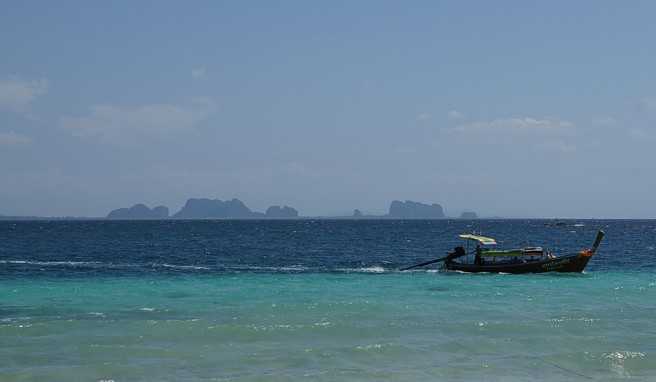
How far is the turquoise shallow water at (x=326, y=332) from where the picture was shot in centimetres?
2248

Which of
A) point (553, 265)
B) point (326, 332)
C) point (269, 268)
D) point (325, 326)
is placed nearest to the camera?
point (326, 332)

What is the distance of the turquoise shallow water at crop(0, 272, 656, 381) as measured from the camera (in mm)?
22484

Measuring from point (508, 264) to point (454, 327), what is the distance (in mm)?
27739

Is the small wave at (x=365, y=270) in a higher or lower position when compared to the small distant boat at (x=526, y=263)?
lower

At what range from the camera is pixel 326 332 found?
1118 inches

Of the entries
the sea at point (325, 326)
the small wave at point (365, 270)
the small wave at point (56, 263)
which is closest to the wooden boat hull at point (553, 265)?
the sea at point (325, 326)

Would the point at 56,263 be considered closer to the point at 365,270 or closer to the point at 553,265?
the point at 365,270

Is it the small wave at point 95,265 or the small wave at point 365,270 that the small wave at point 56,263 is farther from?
the small wave at point 365,270

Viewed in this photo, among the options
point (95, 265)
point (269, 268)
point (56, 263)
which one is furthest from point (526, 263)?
point (56, 263)

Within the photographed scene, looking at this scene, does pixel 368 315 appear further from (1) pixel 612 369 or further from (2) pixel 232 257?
(2) pixel 232 257

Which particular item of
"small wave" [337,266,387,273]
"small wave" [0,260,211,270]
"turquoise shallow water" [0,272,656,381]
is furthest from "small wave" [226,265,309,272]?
"turquoise shallow water" [0,272,656,381]

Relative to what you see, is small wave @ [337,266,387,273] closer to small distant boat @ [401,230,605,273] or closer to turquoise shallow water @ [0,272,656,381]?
small distant boat @ [401,230,605,273]

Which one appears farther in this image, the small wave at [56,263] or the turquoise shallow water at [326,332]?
the small wave at [56,263]

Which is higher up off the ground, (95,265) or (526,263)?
(526,263)
